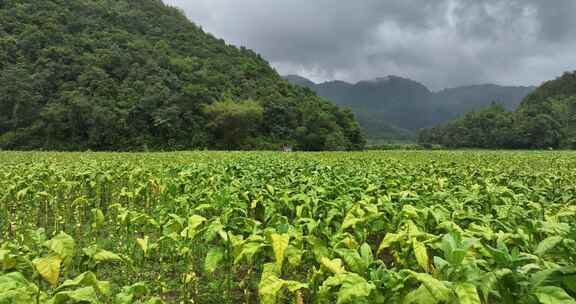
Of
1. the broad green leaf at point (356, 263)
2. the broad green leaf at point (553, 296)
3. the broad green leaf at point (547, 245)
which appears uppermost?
the broad green leaf at point (547, 245)

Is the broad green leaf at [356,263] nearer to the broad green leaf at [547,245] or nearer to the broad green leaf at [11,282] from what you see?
the broad green leaf at [547,245]

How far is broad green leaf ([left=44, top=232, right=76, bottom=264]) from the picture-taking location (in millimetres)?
1896

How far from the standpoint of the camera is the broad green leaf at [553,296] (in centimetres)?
144

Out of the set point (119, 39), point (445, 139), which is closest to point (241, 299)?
point (119, 39)

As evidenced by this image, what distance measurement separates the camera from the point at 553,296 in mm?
1471

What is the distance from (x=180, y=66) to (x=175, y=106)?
1195 cm

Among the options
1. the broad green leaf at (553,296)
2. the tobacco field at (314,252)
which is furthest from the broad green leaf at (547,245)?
the broad green leaf at (553,296)

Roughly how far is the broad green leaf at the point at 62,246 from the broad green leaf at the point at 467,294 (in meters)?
2.19

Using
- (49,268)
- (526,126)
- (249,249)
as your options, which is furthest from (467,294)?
(526,126)

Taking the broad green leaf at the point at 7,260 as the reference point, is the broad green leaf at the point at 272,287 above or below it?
below

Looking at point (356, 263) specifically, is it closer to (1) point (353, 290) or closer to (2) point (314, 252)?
(1) point (353, 290)

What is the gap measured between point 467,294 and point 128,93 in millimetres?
50434

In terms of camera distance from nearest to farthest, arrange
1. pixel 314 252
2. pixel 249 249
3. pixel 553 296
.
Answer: pixel 553 296
pixel 249 249
pixel 314 252

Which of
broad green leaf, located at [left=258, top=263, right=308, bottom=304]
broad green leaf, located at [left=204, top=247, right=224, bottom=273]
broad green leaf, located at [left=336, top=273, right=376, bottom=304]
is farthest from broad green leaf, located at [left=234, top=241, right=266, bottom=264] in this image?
broad green leaf, located at [left=336, top=273, right=376, bottom=304]
